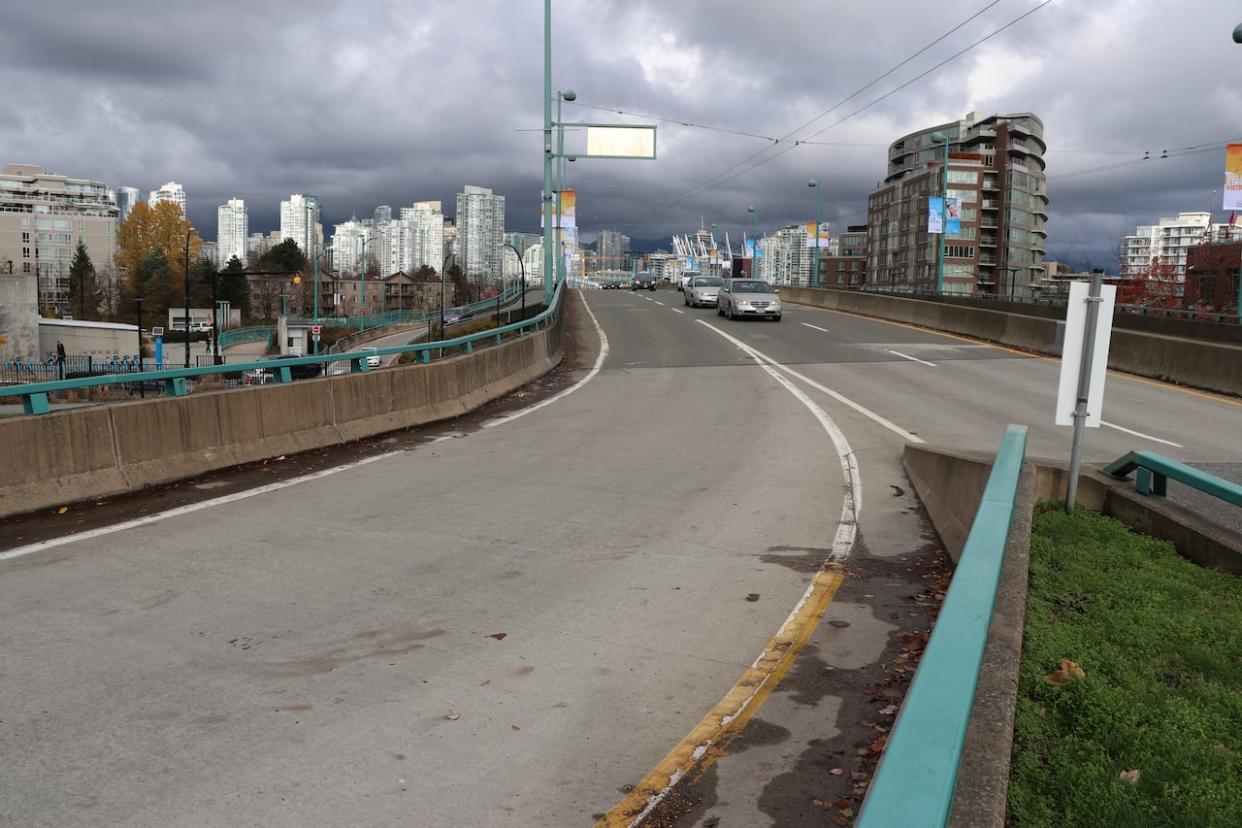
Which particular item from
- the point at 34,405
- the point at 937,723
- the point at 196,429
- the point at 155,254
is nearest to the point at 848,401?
the point at 196,429

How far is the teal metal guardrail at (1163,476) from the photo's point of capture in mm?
6930

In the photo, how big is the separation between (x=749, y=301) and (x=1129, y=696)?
35.6 m

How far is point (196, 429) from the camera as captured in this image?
36.1ft

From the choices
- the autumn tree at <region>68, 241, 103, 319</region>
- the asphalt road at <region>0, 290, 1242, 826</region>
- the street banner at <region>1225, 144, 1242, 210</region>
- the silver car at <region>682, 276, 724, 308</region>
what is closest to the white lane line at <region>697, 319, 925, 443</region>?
the asphalt road at <region>0, 290, 1242, 826</region>

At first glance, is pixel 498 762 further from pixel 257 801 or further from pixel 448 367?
pixel 448 367

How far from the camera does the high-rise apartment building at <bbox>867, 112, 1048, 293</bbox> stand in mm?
131125

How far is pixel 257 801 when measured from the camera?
3830 mm

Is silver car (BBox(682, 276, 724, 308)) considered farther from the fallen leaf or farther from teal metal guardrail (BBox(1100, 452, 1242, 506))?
the fallen leaf

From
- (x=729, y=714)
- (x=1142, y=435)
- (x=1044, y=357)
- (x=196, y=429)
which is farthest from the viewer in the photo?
(x=1044, y=357)

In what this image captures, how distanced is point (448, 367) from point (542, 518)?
8.45 meters

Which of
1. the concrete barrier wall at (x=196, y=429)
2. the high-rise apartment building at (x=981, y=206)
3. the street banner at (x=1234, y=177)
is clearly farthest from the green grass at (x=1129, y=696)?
the high-rise apartment building at (x=981, y=206)

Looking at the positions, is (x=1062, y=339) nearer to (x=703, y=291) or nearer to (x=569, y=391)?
(x=569, y=391)

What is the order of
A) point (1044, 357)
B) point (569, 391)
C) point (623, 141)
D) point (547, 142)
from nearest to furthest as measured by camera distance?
point (569, 391) < point (1044, 357) < point (547, 142) < point (623, 141)

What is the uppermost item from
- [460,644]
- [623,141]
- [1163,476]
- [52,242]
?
[623,141]
